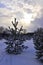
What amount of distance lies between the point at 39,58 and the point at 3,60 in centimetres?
272

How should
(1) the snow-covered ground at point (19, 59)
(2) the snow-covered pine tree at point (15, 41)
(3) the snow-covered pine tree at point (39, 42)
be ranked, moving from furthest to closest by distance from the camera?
(2) the snow-covered pine tree at point (15, 41) → (3) the snow-covered pine tree at point (39, 42) → (1) the snow-covered ground at point (19, 59)

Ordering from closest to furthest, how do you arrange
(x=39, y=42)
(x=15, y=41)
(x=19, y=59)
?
(x=39, y=42) → (x=19, y=59) → (x=15, y=41)

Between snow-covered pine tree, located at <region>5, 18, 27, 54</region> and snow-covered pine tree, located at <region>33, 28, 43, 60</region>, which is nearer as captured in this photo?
snow-covered pine tree, located at <region>33, 28, 43, 60</region>

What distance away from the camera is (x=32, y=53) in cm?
1964

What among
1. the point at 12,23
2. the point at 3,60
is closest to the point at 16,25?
the point at 12,23

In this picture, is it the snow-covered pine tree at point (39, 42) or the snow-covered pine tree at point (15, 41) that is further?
the snow-covered pine tree at point (15, 41)

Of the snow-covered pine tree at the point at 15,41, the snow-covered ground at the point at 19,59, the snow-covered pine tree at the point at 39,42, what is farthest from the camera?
the snow-covered pine tree at the point at 15,41

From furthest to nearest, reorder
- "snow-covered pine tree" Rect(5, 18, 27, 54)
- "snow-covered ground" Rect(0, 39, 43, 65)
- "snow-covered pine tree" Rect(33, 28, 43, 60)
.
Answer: "snow-covered pine tree" Rect(5, 18, 27, 54), "snow-covered pine tree" Rect(33, 28, 43, 60), "snow-covered ground" Rect(0, 39, 43, 65)

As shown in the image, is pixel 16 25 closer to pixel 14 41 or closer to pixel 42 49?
pixel 14 41

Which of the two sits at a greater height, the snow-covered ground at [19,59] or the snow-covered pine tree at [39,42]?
the snow-covered pine tree at [39,42]

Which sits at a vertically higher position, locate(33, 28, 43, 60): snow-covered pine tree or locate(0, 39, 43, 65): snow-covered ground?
locate(33, 28, 43, 60): snow-covered pine tree

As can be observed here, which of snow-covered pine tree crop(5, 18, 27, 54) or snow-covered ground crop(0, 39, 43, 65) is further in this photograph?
snow-covered pine tree crop(5, 18, 27, 54)

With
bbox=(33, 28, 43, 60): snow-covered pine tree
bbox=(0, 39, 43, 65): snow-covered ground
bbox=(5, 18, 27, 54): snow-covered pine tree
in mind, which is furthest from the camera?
bbox=(5, 18, 27, 54): snow-covered pine tree

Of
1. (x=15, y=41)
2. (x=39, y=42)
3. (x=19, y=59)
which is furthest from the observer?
(x=15, y=41)
